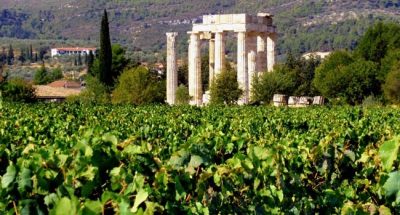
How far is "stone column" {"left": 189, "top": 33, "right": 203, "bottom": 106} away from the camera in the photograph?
50.8 m

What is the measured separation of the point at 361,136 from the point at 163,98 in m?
45.1

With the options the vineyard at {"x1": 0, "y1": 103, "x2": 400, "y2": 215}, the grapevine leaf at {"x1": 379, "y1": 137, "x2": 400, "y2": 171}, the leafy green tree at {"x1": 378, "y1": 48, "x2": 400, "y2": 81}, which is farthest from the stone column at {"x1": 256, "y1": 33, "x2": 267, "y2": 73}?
the grapevine leaf at {"x1": 379, "y1": 137, "x2": 400, "y2": 171}

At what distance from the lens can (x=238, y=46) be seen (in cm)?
4928

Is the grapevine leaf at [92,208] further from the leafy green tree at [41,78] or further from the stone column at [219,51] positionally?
the leafy green tree at [41,78]

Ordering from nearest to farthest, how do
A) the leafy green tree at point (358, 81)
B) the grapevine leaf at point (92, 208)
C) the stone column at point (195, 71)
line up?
the grapevine leaf at point (92, 208) < the stone column at point (195, 71) < the leafy green tree at point (358, 81)

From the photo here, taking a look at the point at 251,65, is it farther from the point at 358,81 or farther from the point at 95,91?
the point at 95,91

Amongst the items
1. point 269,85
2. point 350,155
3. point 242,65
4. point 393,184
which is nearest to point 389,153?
point 393,184

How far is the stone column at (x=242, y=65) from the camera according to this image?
48812 mm

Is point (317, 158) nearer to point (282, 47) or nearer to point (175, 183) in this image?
point (175, 183)

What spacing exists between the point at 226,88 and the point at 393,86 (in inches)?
413

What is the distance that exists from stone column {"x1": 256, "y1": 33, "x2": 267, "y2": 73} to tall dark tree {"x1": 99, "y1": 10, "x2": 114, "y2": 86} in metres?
12.7

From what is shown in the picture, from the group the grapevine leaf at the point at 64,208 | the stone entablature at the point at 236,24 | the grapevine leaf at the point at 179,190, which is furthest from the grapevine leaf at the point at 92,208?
the stone entablature at the point at 236,24

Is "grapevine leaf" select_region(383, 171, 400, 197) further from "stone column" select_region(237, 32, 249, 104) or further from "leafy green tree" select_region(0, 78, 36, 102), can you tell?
"leafy green tree" select_region(0, 78, 36, 102)

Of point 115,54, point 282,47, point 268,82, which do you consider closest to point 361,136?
point 268,82
